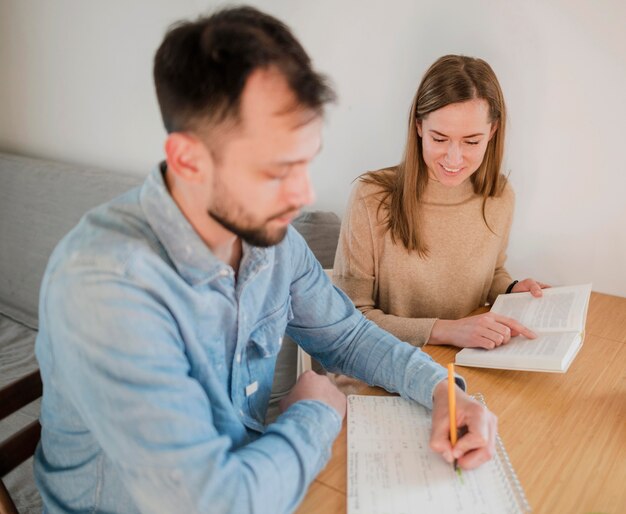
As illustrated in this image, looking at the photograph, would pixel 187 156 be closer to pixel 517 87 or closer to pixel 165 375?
pixel 165 375

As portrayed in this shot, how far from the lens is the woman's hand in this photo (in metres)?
1.33

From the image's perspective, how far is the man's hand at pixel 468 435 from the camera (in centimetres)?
81

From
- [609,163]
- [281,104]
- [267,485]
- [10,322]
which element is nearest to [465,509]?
[267,485]

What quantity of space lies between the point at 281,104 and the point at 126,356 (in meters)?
0.36

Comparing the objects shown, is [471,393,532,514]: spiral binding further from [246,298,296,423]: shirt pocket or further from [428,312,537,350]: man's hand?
[246,298,296,423]: shirt pocket

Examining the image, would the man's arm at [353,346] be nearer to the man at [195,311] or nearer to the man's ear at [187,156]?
→ the man at [195,311]

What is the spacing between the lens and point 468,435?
Result: 32.3 inches

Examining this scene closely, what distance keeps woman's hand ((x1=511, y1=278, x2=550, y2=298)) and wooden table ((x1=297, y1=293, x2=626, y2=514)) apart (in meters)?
0.14

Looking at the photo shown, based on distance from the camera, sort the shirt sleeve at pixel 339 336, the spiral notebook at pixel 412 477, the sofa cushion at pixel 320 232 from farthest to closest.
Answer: the sofa cushion at pixel 320 232 < the shirt sleeve at pixel 339 336 < the spiral notebook at pixel 412 477

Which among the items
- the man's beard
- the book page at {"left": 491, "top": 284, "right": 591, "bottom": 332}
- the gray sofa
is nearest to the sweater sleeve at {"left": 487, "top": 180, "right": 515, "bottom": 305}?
the book page at {"left": 491, "top": 284, "right": 591, "bottom": 332}

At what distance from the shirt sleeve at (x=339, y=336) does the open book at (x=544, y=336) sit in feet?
0.54

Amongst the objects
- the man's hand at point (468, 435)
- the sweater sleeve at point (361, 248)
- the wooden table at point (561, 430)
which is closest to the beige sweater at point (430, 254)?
the sweater sleeve at point (361, 248)

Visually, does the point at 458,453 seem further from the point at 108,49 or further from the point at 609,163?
the point at 108,49

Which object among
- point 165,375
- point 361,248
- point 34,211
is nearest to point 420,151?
point 361,248
